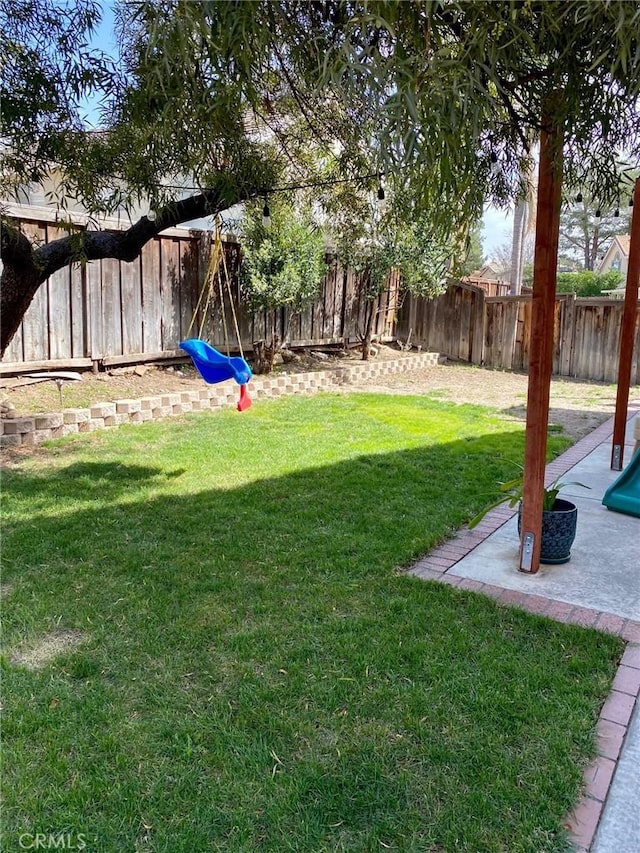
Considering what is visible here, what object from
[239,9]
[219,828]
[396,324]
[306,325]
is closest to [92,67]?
[239,9]

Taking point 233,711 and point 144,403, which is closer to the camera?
→ point 233,711

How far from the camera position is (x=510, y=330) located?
10.5 m

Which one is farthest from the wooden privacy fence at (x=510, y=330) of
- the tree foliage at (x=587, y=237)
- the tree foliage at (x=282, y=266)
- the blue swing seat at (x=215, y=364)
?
the tree foliage at (x=587, y=237)

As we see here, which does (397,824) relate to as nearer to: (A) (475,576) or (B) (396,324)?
(A) (475,576)

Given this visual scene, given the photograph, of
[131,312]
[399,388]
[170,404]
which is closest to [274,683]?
[170,404]

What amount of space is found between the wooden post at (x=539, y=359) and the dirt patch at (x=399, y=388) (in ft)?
11.1

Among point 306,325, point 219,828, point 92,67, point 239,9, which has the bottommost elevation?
point 219,828

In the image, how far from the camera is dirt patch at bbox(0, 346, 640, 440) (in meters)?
5.82

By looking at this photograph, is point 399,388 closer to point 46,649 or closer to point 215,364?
point 215,364

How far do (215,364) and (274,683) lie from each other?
3224 millimetres

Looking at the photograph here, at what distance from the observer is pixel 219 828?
153 centimetres

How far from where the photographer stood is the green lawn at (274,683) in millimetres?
1566

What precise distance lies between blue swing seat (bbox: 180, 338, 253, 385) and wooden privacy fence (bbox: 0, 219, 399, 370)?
1041 millimetres

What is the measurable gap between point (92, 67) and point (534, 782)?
135 inches
